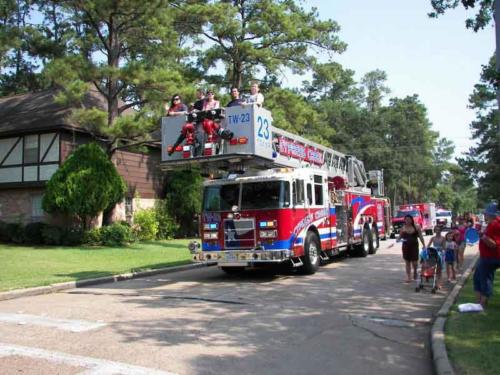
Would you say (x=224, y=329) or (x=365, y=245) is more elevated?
(x=365, y=245)

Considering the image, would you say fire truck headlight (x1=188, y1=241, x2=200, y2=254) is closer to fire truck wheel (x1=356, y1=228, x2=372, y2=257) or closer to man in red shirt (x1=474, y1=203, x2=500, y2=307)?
man in red shirt (x1=474, y1=203, x2=500, y2=307)

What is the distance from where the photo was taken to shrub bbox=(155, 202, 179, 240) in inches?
1113

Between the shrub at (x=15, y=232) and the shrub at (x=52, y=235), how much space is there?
135 cm

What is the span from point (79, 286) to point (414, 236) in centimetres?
789

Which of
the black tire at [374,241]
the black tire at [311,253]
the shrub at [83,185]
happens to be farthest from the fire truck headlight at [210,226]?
the shrub at [83,185]

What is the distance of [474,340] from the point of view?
21.6 feet

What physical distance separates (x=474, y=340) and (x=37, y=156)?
23151 mm

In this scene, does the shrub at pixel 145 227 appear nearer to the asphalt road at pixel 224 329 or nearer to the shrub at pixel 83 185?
the shrub at pixel 83 185

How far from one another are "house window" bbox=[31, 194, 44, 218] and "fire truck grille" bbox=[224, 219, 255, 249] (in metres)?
15.3

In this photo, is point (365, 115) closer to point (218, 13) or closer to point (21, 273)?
point (218, 13)

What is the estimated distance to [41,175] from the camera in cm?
2530

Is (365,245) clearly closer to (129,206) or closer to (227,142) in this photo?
(227,142)

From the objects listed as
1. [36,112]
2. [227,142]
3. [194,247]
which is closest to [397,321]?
[227,142]

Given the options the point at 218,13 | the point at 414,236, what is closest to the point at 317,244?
the point at 414,236
